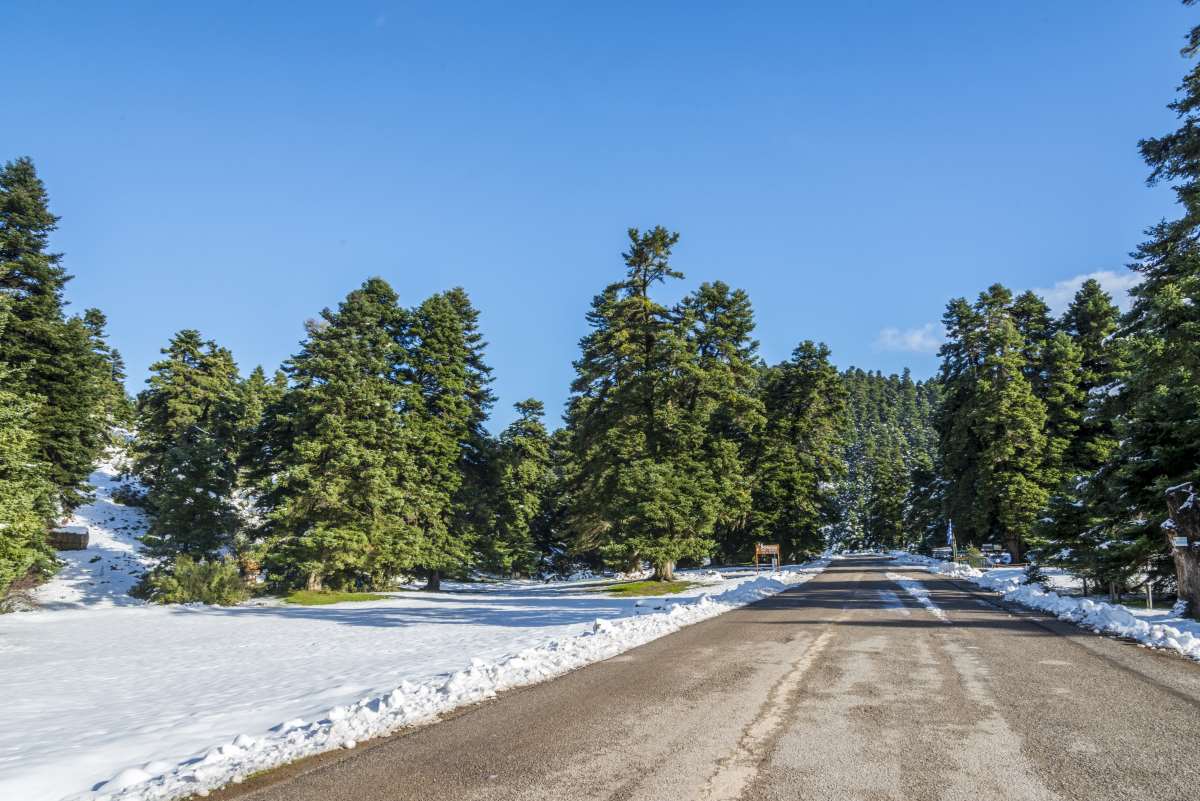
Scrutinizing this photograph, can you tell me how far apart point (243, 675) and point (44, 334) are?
27.5 meters

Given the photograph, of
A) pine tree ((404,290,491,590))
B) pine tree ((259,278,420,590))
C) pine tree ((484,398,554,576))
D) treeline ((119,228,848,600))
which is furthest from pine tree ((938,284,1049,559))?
pine tree ((259,278,420,590))

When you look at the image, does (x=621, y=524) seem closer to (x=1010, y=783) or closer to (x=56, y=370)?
(x=1010, y=783)

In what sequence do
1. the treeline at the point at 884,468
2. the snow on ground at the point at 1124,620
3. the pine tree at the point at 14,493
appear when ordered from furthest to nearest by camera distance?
the treeline at the point at 884,468
the pine tree at the point at 14,493
the snow on ground at the point at 1124,620

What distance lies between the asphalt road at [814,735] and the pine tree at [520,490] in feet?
95.7

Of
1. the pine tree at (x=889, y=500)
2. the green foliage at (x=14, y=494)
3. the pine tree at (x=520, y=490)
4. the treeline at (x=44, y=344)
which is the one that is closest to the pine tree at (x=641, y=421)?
the pine tree at (x=520, y=490)

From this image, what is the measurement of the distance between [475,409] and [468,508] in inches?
238

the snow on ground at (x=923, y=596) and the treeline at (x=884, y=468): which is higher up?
the treeline at (x=884, y=468)

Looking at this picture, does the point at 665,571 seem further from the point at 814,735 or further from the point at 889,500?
the point at 889,500

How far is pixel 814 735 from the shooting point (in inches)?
214

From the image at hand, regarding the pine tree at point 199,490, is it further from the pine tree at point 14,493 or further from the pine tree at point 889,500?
the pine tree at point 889,500

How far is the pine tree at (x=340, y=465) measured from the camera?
90.7 feet

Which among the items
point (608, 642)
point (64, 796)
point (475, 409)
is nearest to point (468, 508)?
point (475, 409)

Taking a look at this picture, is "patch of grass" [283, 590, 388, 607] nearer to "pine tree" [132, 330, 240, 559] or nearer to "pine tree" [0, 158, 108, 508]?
"pine tree" [132, 330, 240, 559]

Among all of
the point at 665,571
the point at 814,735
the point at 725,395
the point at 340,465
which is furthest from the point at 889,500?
the point at 814,735
